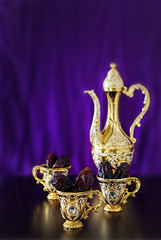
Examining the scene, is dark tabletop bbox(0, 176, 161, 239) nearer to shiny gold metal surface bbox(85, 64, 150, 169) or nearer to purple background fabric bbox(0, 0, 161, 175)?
shiny gold metal surface bbox(85, 64, 150, 169)

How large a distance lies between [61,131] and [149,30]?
52 centimetres

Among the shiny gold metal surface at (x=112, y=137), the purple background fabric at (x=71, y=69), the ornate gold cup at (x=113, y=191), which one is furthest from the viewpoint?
the purple background fabric at (x=71, y=69)

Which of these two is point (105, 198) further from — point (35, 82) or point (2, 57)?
point (2, 57)

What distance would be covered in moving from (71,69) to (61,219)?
0.74 m

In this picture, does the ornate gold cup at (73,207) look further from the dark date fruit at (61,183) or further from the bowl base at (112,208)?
the bowl base at (112,208)

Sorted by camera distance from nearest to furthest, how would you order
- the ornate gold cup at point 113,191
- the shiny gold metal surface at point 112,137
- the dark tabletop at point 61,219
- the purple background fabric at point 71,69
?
the dark tabletop at point 61,219 → the ornate gold cup at point 113,191 → the shiny gold metal surface at point 112,137 → the purple background fabric at point 71,69

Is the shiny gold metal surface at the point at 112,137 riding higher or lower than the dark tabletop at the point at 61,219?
higher

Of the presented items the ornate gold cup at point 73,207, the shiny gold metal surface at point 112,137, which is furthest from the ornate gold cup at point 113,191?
the shiny gold metal surface at point 112,137

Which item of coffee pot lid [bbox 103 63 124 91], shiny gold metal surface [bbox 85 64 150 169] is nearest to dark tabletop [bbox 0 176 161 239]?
shiny gold metal surface [bbox 85 64 150 169]

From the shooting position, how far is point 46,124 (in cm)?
158

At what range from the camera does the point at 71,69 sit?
1.57 m

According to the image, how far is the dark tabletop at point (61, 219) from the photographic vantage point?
866 millimetres

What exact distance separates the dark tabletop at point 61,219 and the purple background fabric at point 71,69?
0.35 meters

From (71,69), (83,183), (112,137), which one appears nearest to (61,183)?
(83,183)
